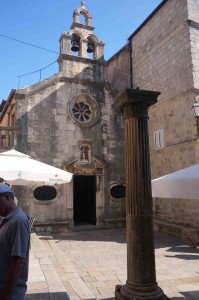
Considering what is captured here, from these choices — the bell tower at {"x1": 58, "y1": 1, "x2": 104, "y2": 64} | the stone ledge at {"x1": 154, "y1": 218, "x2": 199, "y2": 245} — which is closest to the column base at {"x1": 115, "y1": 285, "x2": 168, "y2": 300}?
the stone ledge at {"x1": 154, "y1": 218, "x2": 199, "y2": 245}

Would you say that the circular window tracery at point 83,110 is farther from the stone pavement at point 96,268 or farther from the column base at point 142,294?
the column base at point 142,294

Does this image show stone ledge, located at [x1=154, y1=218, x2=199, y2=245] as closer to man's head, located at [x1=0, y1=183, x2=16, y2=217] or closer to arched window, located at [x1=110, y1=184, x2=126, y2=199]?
arched window, located at [x1=110, y1=184, x2=126, y2=199]

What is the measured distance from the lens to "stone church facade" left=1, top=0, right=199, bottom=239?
40.5 ft

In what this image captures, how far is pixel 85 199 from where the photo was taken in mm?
17172

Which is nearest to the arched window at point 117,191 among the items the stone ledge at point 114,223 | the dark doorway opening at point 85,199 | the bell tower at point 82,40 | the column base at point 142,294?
the dark doorway opening at point 85,199

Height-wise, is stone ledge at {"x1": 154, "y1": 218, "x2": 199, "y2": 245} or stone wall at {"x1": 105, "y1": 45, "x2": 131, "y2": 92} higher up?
stone wall at {"x1": 105, "y1": 45, "x2": 131, "y2": 92}

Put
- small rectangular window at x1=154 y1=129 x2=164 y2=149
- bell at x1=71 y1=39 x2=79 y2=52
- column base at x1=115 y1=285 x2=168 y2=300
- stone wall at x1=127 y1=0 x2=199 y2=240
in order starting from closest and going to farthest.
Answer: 1. column base at x1=115 y1=285 x2=168 y2=300
2. stone wall at x1=127 y1=0 x2=199 y2=240
3. small rectangular window at x1=154 y1=129 x2=164 y2=149
4. bell at x1=71 y1=39 x2=79 y2=52

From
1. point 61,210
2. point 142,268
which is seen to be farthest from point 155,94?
point 61,210

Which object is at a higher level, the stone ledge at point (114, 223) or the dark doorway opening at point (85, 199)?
the dark doorway opening at point (85, 199)

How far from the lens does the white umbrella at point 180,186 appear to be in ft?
13.9

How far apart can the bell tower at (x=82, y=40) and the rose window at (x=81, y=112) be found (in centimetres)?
277

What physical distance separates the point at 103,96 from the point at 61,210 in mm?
6735

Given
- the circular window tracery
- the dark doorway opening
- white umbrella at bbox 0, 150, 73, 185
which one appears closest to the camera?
white umbrella at bbox 0, 150, 73, 185

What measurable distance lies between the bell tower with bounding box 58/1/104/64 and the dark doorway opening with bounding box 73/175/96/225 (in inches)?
277
